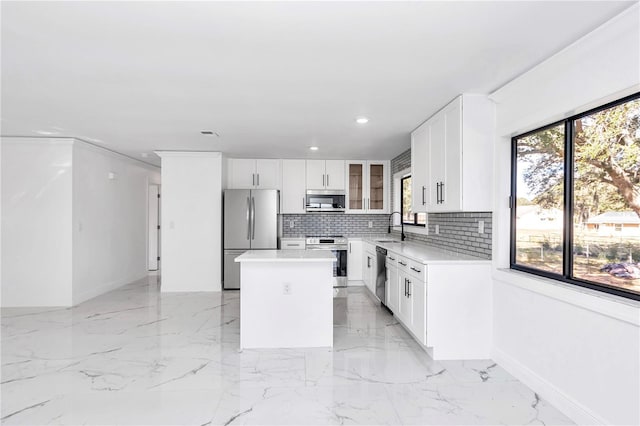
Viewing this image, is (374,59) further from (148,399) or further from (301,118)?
(148,399)

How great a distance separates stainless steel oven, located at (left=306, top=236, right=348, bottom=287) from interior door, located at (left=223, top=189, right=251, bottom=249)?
3.69 feet

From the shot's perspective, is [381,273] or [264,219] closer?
[381,273]

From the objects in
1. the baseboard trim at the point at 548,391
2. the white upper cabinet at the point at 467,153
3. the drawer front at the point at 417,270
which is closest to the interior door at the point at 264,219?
the drawer front at the point at 417,270

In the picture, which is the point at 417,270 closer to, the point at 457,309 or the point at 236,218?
the point at 457,309

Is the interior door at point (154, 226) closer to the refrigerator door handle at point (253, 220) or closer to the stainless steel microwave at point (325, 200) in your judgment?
the refrigerator door handle at point (253, 220)

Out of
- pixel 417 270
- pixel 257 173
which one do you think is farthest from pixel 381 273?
pixel 257 173

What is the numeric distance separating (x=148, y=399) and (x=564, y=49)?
3.54 m

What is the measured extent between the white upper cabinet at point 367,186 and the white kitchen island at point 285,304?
3.21 metres

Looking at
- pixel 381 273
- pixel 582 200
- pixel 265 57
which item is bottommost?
pixel 381 273

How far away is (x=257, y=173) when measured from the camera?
6.42 metres

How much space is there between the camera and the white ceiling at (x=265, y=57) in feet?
6.00

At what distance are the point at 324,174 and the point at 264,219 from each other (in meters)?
1.39

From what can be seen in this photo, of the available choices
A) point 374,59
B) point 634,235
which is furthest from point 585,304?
point 374,59

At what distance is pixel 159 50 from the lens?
225 cm
